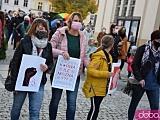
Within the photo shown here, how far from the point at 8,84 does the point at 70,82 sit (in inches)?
41.0

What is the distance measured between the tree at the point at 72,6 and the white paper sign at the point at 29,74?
52331 millimetres

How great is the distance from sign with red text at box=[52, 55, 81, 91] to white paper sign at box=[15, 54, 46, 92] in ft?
1.55

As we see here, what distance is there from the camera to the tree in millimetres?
55938

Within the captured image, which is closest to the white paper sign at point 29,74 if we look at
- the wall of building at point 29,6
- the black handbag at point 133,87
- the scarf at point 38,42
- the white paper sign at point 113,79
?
the scarf at point 38,42

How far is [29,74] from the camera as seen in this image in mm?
A: 4348

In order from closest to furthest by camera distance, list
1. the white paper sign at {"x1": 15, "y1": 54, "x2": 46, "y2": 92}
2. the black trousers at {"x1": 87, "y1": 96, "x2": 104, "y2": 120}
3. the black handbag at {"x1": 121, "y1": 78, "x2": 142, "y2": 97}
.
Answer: the white paper sign at {"x1": 15, "y1": 54, "x2": 46, "y2": 92}
the black trousers at {"x1": 87, "y1": 96, "x2": 104, "y2": 120}
the black handbag at {"x1": 121, "y1": 78, "x2": 142, "y2": 97}

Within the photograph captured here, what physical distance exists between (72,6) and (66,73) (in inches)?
2070

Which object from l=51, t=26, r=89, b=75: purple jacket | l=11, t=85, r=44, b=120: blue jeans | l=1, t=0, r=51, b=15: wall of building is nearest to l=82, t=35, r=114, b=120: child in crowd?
l=51, t=26, r=89, b=75: purple jacket

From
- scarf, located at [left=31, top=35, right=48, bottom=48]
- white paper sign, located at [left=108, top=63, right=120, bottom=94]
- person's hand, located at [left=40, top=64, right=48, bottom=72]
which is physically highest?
scarf, located at [left=31, top=35, right=48, bottom=48]

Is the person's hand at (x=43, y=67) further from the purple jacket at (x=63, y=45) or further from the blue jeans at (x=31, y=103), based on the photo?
the purple jacket at (x=63, y=45)

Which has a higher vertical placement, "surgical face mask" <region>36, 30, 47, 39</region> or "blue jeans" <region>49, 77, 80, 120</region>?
"surgical face mask" <region>36, 30, 47, 39</region>

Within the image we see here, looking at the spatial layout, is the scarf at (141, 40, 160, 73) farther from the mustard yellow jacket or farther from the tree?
the tree

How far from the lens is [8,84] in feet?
14.1

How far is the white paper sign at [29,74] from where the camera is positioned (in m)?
4.27
